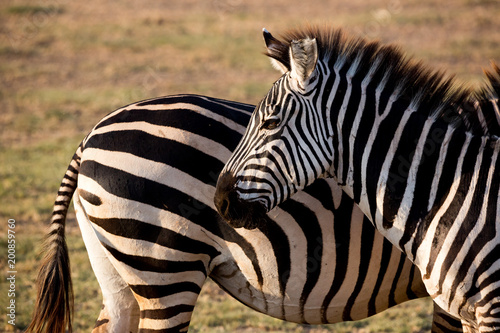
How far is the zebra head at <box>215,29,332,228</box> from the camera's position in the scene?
9.96ft

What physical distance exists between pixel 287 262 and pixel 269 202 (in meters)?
0.65

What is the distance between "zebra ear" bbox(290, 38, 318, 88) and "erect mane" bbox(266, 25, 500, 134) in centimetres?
17

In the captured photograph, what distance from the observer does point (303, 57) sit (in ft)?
9.69

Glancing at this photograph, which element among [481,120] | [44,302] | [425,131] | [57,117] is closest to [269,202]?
[425,131]

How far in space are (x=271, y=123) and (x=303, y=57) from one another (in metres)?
0.37

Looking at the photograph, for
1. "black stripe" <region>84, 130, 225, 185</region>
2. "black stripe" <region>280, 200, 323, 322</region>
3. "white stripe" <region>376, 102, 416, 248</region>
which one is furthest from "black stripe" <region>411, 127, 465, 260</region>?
"black stripe" <region>84, 130, 225, 185</region>

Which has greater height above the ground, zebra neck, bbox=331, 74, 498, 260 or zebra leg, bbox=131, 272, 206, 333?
zebra neck, bbox=331, 74, 498, 260

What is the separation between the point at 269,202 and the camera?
10.1 ft

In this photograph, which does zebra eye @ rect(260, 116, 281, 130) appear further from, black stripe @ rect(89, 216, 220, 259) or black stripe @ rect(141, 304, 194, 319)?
black stripe @ rect(141, 304, 194, 319)

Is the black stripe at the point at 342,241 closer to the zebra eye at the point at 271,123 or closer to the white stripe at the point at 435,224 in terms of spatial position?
the white stripe at the point at 435,224

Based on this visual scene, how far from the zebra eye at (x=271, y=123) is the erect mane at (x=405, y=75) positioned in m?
0.33

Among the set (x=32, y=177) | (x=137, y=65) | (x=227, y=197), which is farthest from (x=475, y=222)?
(x=137, y=65)

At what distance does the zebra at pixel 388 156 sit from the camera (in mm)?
2951

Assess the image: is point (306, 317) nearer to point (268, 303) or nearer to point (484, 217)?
point (268, 303)
